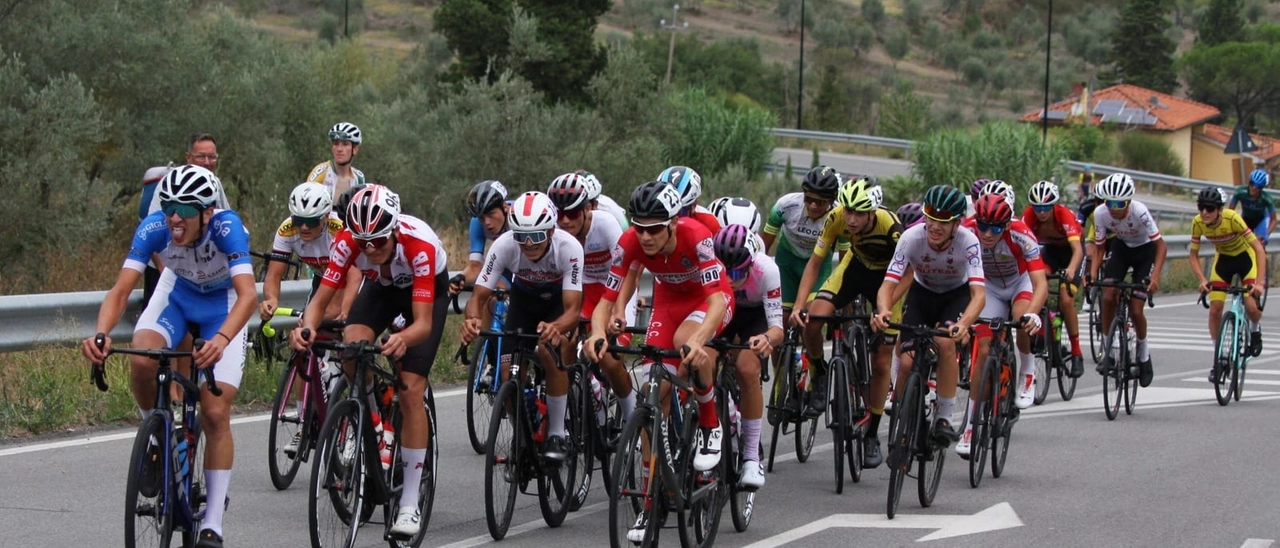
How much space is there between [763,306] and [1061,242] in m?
5.92

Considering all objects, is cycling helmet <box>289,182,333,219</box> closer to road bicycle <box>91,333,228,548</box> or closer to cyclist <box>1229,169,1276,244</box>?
road bicycle <box>91,333,228,548</box>

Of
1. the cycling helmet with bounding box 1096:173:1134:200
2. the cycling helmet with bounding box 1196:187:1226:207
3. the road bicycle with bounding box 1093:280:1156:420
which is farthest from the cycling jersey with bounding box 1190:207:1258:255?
the road bicycle with bounding box 1093:280:1156:420

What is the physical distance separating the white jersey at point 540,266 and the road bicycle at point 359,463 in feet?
3.99

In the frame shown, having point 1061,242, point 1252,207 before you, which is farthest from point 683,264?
point 1252,207

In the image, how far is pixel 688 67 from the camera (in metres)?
89.3

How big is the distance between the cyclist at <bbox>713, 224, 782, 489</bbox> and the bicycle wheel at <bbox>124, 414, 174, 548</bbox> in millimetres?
3009

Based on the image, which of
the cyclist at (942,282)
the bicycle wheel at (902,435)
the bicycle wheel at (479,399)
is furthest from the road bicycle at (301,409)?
the cyclist at (942,282)

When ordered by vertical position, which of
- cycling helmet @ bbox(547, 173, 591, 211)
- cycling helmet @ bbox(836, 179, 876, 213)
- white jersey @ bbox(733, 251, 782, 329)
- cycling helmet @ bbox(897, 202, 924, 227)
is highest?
cycling helmet @ bbox(547, 173, 591, 211)

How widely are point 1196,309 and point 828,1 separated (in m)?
122

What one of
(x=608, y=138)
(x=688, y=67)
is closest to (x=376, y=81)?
(x=608, y=138)

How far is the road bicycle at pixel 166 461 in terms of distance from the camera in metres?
6.47

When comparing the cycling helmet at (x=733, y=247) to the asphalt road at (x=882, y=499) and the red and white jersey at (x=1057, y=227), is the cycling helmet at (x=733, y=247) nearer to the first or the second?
the asphalt road at (x=882, y=499)

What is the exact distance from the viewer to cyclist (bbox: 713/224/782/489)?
8.27 m

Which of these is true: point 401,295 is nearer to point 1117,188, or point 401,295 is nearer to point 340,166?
point 340,166
